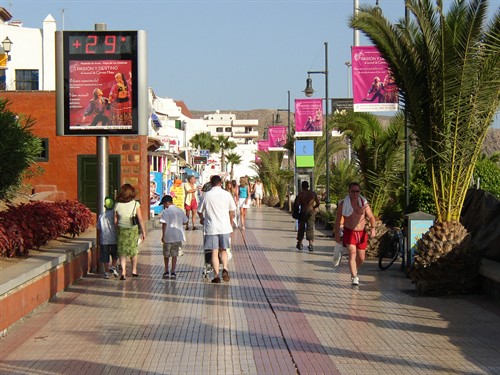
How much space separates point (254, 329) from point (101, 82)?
647cm

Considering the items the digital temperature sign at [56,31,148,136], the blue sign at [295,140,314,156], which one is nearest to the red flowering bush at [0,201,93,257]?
the digital temperature sign at [56,31,148,136]

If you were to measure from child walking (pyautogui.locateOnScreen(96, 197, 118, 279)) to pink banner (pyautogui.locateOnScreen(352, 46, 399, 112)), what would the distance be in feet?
21.0

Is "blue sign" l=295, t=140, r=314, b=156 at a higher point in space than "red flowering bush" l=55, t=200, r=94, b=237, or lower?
higher

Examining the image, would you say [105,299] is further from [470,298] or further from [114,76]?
[470,298]

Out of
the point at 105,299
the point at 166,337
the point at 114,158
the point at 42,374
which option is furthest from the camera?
the point at 114,158

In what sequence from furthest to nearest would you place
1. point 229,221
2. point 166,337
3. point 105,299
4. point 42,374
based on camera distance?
point 229,221 → point 105,299 → point 166,337 → point 42,374

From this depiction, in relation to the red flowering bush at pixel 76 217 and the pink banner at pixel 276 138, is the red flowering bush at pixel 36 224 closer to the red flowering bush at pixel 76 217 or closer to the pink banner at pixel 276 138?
the red flowering bush at pixel 76 217

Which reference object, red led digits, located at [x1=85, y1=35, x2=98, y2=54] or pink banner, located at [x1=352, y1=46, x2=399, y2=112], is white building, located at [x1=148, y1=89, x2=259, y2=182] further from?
red led digits, located at [x1=85, y1=35, x2=98, y2=54]

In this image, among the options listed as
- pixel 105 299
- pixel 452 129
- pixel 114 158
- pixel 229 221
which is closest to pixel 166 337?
pixel 105 299

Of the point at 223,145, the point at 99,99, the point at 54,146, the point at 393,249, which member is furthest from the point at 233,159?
the point at 99,99

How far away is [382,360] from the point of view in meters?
7.93

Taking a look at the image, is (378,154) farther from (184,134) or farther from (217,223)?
(184,134)

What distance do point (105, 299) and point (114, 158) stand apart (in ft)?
38.3

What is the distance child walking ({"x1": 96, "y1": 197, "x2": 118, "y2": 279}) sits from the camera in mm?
14195
